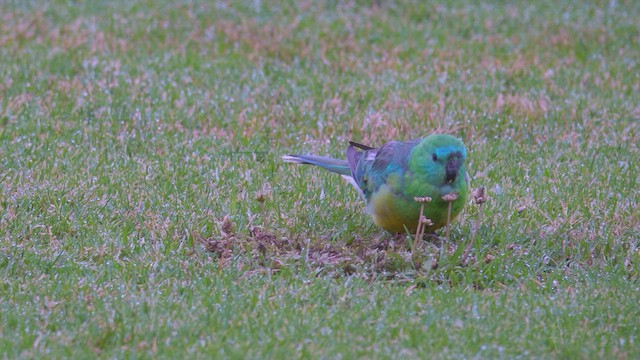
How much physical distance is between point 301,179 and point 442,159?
1.42m

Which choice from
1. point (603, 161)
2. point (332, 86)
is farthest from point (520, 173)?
point (332, 86)

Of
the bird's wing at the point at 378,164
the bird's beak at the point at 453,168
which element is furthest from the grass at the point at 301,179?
the bird's beak at the point at 453,168

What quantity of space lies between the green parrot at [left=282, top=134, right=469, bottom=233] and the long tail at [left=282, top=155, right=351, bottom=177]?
521mm

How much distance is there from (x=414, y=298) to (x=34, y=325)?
169 cm

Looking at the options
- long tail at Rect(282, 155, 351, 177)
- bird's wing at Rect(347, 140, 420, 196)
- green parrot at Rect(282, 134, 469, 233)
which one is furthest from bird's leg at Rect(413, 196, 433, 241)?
long tail at Rect(282, 155, 351, 177)

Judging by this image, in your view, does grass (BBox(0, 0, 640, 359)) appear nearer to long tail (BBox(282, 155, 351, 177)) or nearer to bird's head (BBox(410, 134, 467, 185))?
long tail (BBox(282, 155, 351, 177))

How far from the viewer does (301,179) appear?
19.6ft

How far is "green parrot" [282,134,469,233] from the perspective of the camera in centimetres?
478

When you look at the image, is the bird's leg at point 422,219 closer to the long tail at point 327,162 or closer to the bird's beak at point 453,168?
the bird's beak at point 453,168

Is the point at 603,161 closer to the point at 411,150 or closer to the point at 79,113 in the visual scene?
the point at 411,150

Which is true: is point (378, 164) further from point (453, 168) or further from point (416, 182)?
point (453, 168)

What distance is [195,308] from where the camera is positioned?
4.14 meters

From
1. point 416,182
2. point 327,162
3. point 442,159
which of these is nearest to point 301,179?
point 327,162

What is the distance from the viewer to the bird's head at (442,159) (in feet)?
15.6
